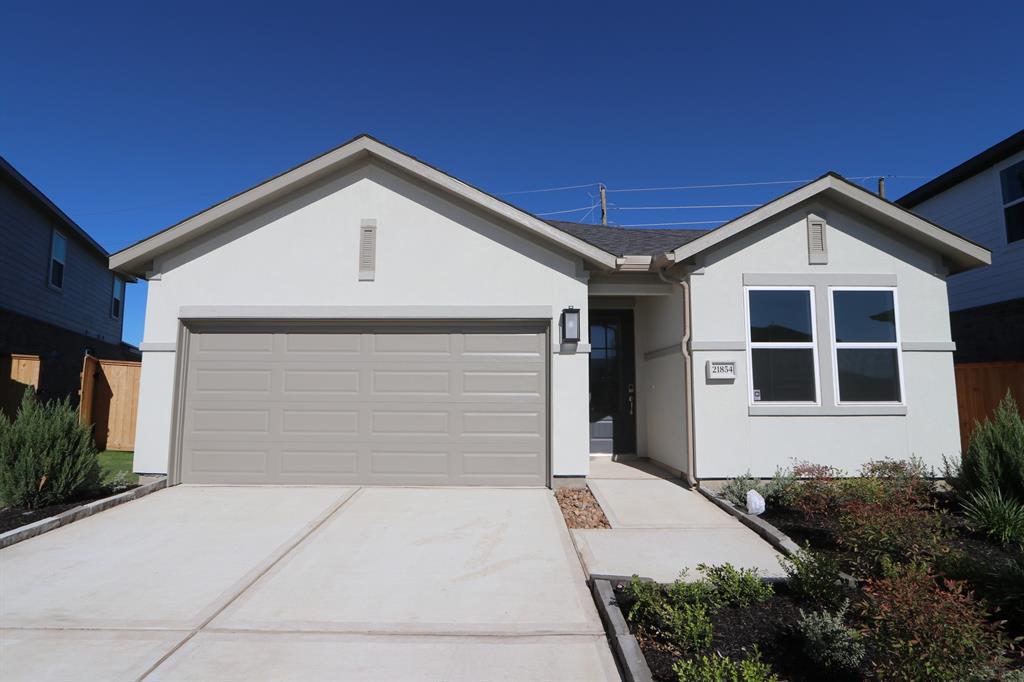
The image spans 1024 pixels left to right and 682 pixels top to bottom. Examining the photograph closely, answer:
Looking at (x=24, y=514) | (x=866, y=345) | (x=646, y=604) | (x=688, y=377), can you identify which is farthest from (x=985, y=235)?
(x=24, y=514)

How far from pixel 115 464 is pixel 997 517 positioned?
1244 cm

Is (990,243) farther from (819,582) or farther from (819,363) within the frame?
(819,582)

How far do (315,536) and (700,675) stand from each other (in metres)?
3.98

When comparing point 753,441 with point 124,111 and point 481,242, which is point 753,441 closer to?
point 481,242

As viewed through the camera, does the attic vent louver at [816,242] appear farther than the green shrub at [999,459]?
Yes

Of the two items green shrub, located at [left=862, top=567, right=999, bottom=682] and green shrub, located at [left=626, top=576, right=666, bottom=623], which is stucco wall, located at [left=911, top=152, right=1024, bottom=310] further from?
green shrub, located at [left=626, top=576, right=666, bottom=623]

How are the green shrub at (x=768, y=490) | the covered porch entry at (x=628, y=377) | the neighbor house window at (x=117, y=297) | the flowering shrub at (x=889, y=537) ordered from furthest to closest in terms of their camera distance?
the neighbor house window at (x=117, y=297), the covered porch entry at (x=628, y=377), the green shrub at (x=768, y=490), the flowering shrub at (x=889, y=537)

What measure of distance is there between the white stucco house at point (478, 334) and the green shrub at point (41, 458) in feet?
3.66

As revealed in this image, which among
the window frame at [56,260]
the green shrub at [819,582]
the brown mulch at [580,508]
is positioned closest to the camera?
the green shrub at [819,582]

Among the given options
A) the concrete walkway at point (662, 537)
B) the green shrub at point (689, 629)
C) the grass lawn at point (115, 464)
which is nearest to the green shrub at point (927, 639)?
the green shrub at point (689, 629)

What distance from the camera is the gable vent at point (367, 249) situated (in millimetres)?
7559

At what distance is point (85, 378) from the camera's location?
1012 cm

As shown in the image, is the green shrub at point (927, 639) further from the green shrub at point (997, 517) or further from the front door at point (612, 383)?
the front door at point (612, 383)

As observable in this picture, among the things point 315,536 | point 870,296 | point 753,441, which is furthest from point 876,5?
point 315,536
